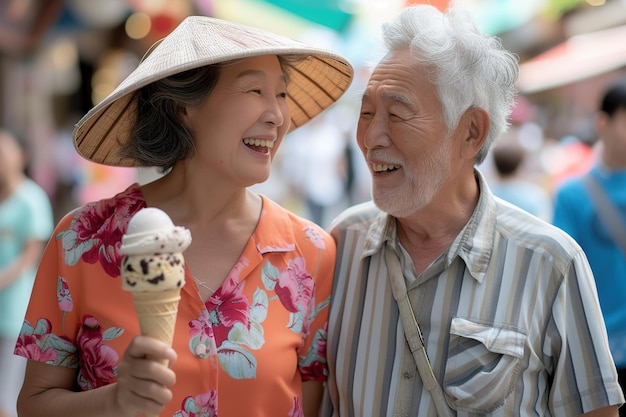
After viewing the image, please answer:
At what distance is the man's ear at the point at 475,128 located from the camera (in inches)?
114

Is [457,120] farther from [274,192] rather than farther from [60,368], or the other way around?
[274,192]

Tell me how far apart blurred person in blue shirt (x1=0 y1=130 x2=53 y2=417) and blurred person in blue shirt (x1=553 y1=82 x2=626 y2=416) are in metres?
3.60

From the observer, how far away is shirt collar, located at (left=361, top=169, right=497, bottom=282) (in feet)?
8.98

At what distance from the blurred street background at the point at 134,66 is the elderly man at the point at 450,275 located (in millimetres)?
3827

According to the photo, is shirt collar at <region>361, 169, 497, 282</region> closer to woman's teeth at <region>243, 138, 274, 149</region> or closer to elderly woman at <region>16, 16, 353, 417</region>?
elderly woman at <region>16, 16, 353, 417</region>

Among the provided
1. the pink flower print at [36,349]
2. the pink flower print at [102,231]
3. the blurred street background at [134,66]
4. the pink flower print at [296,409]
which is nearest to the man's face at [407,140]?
the pink flower print at [296,409]

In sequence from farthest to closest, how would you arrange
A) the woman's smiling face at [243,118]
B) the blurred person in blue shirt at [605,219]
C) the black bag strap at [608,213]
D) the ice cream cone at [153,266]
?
the black bag strap at [608,213]
the blurred person in blue shirt at [605,219]
the woman's smiling face at [243,118]
the ice cream cone at [153,266]

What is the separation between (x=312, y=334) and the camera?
2.90 metres

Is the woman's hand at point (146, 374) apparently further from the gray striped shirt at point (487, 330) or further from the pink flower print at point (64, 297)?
the gray striped shirt at point (487, 330)

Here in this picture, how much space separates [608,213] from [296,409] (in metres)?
2.55

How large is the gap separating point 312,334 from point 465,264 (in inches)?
22.9

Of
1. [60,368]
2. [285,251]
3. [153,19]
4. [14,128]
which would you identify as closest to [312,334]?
[285,251]

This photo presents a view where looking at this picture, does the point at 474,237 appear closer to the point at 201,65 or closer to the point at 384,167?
the point at 384,167

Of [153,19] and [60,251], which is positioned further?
[153,19]
